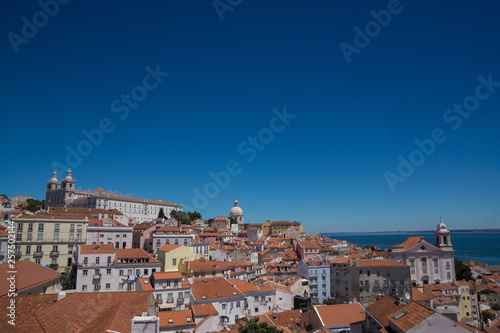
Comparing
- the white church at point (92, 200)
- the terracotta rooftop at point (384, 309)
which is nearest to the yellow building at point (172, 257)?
the terracotta rooftop at point (384, 309)

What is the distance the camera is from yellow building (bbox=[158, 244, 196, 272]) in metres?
42.5

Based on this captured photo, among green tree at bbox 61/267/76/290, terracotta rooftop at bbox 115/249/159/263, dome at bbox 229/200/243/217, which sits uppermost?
Answer: dome at bbox 229/200/243/217

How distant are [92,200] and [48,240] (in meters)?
73.7

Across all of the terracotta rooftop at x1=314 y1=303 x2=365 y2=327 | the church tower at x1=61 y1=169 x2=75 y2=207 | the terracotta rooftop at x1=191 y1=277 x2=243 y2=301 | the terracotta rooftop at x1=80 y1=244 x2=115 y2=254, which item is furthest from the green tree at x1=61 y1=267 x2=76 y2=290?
the church tower at x1=61 y1=169 x2=75 y2=207

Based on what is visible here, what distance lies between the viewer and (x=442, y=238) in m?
64.4

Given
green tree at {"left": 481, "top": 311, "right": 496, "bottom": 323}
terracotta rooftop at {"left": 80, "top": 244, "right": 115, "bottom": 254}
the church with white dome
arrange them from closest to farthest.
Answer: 1. terracotta rooftop at {"left": 80, "top": 244, "right": 115, "bottom": 254}
2. green tree at {"left": 481, "top": 311, "right": 496, "bottom": 323}
3. the church with white dome

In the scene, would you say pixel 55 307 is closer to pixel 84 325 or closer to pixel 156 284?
pixel 84 325

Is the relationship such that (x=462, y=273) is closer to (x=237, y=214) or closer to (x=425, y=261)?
(x=425, y=261)

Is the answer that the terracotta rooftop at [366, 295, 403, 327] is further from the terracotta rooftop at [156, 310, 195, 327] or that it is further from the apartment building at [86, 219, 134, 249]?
the apartment building at [86, 219, 134, 249]

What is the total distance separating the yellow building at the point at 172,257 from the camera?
42519 millimetres

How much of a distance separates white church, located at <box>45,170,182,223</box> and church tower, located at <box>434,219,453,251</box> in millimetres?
85094

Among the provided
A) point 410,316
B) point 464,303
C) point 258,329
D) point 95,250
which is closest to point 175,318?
point 258,329

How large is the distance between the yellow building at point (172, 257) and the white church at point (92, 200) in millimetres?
65304

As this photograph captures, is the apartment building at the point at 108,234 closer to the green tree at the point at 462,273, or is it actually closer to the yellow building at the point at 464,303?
the yellow building at the point at 464,303
